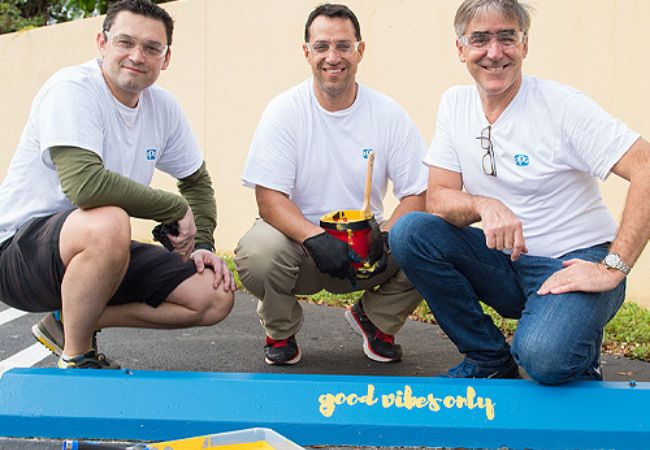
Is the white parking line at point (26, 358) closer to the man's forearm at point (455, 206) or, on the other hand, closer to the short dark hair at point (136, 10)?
the short dark hair at point (136, 10)

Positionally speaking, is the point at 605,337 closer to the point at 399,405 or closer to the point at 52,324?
the point at 399,405

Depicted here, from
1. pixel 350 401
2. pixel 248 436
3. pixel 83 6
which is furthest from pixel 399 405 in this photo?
pixel 83 6

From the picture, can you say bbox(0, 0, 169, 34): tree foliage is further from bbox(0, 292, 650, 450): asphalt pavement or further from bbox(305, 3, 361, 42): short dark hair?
bbox(305, 3, 361, 42): short dark hair

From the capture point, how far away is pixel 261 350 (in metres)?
4.43

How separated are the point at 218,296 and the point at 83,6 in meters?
7.19

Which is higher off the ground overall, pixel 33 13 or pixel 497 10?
pixel 497 10

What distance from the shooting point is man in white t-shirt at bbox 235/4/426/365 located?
151 inches

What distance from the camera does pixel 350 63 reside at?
3.93 meters

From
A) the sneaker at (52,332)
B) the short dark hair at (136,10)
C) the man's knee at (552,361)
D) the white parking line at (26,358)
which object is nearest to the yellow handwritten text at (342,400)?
the man's knee at (552,361)

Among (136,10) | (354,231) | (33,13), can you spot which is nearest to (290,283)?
(354,231)

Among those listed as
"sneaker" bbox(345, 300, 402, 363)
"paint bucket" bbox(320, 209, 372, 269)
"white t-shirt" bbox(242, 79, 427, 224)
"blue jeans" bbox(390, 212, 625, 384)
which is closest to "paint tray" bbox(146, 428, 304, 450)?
"blue jeans" bbox(390, 212, 625, 384)

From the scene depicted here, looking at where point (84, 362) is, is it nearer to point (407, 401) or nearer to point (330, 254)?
point (330, 254)

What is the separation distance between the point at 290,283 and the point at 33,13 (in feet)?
33.8

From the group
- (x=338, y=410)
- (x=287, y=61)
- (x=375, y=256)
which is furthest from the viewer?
(x=287, y=61)
